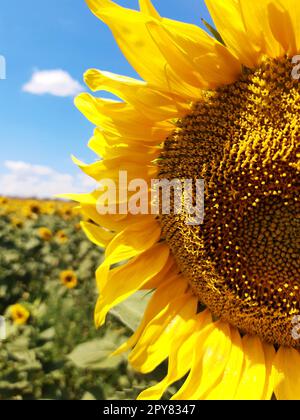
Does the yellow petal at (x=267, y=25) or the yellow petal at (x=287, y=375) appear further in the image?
the yellow petal at (x=287, y=375)

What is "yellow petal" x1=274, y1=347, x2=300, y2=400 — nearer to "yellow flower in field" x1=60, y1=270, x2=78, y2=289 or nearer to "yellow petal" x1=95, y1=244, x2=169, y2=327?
"yellow petal" x1=95, y1=244, x2=169, y2=327

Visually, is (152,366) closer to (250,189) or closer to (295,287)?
(295,287)

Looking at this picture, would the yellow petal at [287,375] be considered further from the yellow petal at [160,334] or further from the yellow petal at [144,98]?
the yellow petal at [144,98]

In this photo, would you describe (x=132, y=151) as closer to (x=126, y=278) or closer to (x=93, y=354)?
(x=126, y=278)

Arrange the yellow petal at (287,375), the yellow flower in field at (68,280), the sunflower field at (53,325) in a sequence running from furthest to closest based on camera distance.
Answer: the yellow flower in field at (68,280) < the sunflower field at (53,325) < the yellow petal at (287,375)

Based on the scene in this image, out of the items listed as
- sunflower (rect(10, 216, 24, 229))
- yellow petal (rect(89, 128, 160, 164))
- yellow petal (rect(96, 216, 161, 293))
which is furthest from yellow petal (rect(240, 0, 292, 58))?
sunflower (rect(10, 216, 24, 229))

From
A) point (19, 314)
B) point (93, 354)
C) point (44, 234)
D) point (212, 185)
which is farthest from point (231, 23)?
point (44, 234)

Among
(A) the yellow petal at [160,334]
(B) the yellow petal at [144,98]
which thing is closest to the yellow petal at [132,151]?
(B) the yellow petal at [144,98]

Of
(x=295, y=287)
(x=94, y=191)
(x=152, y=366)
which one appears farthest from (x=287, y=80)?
(x=152, y=366)
